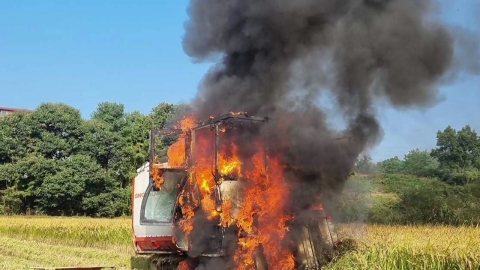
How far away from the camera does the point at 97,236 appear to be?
21109 millimetres

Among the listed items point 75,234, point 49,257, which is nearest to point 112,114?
point 75,234

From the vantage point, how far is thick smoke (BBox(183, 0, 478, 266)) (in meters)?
8.10

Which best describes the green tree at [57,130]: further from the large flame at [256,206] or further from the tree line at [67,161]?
the large flame at [256,206]

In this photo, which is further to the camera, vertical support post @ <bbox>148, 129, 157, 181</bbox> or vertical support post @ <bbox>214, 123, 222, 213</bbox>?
vertical support post @ <bbox>148, 129, 157, 181</bbox>

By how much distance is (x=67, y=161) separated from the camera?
1842 inches

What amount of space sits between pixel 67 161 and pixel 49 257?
34.1 meters

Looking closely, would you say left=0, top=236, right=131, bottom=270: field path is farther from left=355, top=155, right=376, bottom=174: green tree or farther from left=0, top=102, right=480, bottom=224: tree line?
left=0, top=102, right=480, bottom=224: tree line

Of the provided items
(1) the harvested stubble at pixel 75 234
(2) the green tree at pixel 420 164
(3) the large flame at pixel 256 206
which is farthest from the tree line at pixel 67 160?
(3) the large flame at pixel 256 206

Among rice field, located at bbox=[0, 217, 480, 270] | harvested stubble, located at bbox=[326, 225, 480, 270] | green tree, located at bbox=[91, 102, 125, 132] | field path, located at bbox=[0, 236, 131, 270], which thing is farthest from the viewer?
green tree, located at bbox=[91, 102, 125, 132]

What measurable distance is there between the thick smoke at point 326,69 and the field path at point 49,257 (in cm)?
682

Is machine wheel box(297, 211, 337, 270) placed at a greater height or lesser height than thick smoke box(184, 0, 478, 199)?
lesser

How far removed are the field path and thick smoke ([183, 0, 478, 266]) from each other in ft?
22.4

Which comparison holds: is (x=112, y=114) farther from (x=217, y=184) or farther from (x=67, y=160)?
(x=217, y=184)

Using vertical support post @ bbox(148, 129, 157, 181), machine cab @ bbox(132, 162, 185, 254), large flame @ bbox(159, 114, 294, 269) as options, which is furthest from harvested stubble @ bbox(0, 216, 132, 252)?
large flame @ bbox(159, 114, 294, 269)
